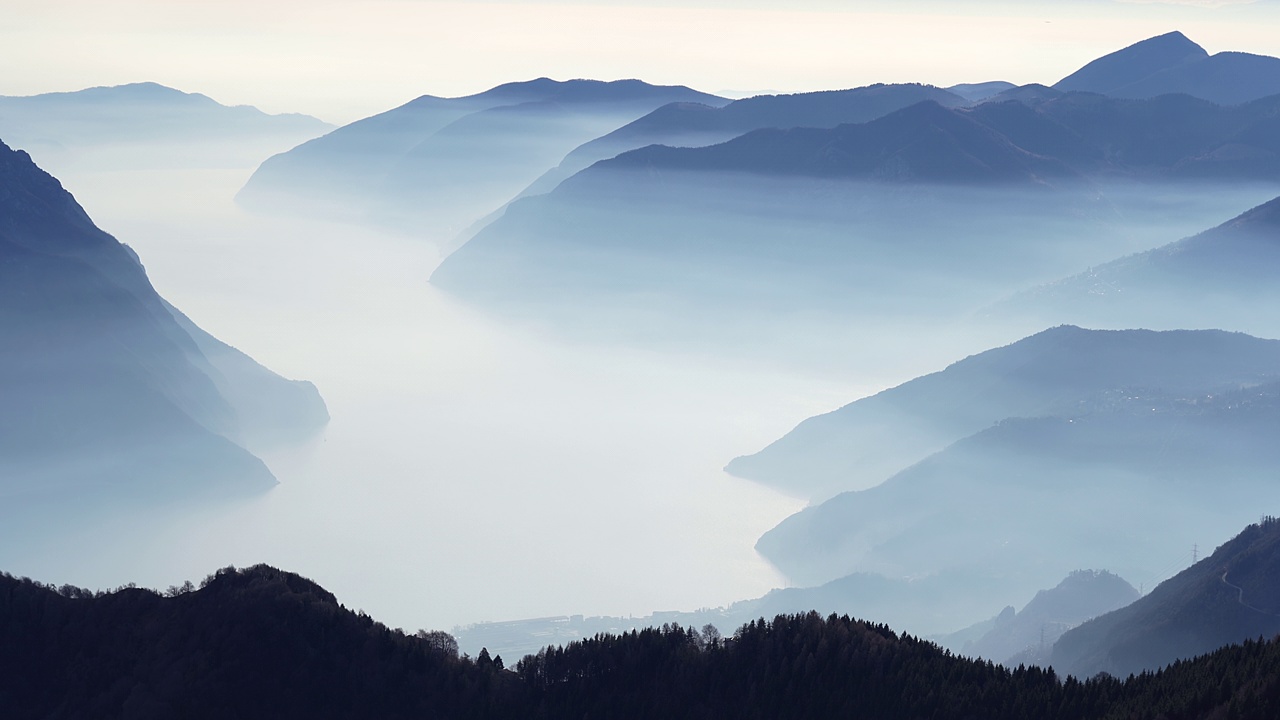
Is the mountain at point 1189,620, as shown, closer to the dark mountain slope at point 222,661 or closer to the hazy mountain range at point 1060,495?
the hazy mountain range at point 1060,495

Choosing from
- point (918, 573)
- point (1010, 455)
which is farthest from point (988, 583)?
point (1010, 455)

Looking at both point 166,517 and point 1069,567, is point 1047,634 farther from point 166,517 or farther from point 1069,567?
point 166,517

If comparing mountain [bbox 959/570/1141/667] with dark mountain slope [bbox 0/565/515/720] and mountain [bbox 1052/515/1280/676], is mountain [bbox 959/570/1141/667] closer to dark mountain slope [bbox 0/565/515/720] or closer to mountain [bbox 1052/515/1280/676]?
mountain [bbox 1052/515/1280/676]

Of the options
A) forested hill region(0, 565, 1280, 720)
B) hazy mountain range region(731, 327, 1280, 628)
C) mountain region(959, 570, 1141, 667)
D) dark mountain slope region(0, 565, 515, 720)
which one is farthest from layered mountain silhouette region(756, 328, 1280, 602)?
dark mountain slope region(0, 565, 515, 720)

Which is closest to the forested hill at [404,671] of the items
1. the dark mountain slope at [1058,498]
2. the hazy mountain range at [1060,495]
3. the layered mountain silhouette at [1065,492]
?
the hazy mountain range at [1060,495]

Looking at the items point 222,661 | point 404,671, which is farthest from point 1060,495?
point 222,661

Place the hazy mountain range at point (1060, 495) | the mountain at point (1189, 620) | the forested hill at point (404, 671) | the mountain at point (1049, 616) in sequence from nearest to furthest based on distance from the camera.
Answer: the forested hill at point (404, 671) < the mountain at point (1189, 620) < the mountain at point (1049, 616) < the hazy mountain range at point (1060, 495)

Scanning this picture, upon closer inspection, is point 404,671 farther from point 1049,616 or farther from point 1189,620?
point 1049,616
